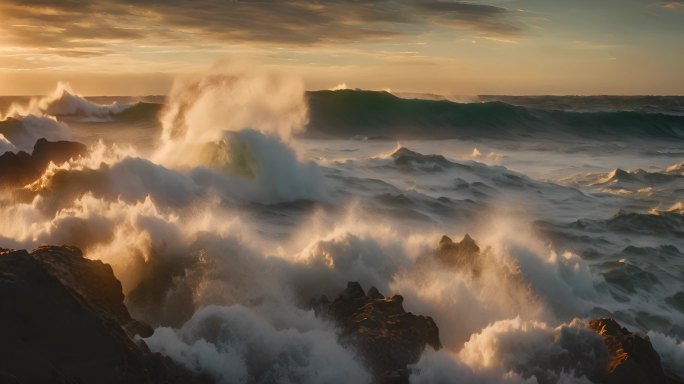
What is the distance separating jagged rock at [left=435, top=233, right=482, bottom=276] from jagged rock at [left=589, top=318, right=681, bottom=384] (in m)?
3.01

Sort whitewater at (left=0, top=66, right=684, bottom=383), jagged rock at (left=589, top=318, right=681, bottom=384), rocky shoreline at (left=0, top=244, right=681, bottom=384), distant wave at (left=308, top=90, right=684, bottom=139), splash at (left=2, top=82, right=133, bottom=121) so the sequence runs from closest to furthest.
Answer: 1. rocky shoreline at (left=0, top=244, right=681, bottom=384)
2. jagged rock at (left=589, top=318, right=681, bottom=384)
3. whitewater at (left=0, top=66, right=684, bottom=383)
4. distant wave at (left=308, top=90, right=684, bottom=139)
5. splash at (left=2, top=82, right=133, bottom=121)

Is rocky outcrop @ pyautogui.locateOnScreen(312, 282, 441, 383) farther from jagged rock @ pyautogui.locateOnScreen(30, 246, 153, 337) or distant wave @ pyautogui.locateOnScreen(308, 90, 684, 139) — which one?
distant wave @ pyautogui.locateOnScreen(308, 90, 684, 139)

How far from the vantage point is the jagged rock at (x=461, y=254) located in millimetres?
10516

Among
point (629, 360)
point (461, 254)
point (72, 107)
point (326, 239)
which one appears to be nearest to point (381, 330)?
point (629, 360)

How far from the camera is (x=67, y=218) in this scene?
9430 mm

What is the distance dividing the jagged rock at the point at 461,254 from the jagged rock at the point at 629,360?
3011mm

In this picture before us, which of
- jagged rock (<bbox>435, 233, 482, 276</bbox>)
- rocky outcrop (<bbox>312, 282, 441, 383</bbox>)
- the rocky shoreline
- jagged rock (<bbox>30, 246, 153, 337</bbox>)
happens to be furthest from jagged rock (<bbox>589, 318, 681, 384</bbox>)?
jagged rock (<bbox>30, 246, 153, 337</bbox>)

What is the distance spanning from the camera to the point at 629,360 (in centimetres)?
697

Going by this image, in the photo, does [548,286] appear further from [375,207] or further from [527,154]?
[527,154]

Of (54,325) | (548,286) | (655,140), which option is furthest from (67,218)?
(655,140)

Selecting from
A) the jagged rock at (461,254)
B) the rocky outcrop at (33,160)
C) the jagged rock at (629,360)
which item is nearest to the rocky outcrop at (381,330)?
the jagged rock at (629,360)

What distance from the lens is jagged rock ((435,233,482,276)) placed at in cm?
1052

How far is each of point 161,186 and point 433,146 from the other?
23.7 metres

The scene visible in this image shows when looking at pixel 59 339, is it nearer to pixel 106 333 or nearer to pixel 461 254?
pixel 106 333
